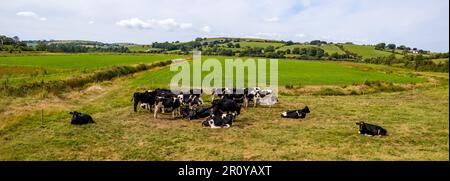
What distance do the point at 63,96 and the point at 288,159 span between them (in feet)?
58.0

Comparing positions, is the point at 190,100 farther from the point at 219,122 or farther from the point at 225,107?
the point at 219,122

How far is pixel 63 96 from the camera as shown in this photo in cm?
2389

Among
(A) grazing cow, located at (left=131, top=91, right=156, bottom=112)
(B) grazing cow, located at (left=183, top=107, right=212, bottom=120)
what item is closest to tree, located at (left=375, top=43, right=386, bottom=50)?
(B) grazing cow, located at (left=183, top=107, right=212, bottom=120)

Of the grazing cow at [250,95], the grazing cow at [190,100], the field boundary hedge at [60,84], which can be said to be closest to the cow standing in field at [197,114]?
the grazing cow at [190,100]

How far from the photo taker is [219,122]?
50.4ft

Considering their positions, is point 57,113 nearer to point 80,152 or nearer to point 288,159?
point 80,152

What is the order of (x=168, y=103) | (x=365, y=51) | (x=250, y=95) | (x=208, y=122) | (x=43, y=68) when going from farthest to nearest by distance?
(x=365, y=51) < (x=43, y=68) < (x=250, y=95) < (x=168, y=103) < (x=208, y=122)

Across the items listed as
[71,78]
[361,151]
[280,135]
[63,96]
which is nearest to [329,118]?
[280,135]

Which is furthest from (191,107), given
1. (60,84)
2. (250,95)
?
(60,84)

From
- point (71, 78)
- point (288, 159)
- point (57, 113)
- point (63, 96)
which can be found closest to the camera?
point (288, 159)

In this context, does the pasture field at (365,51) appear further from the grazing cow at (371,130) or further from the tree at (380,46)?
the grazing cow at (371,130)

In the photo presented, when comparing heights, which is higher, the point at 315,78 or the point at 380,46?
the point at 380,46

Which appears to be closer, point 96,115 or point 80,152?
A: point 80,152
